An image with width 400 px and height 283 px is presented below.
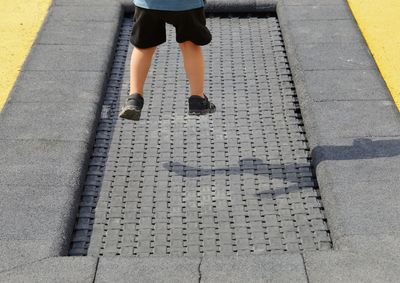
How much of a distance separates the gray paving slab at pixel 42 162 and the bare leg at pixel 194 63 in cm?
77

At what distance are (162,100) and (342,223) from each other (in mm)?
1973

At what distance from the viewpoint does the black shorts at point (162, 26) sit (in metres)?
4.65

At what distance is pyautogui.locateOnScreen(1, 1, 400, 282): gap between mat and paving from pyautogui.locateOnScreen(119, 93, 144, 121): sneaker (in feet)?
1.18

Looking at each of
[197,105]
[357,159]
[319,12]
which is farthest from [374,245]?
[319,12]

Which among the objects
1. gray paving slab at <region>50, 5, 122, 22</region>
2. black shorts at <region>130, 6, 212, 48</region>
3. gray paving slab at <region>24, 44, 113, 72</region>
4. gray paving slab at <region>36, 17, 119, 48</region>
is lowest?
gray paving slab at <region>50, 5, 122, 22</region>

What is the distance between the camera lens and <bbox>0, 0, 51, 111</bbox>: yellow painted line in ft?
19.5

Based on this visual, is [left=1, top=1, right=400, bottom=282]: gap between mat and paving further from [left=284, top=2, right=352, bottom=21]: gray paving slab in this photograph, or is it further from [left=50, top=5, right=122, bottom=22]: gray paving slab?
[left=50, top=5, right=122, bottom=22]: gray paving slab

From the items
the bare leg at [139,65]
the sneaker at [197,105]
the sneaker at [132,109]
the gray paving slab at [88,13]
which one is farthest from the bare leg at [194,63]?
the gray paving slab at [88,13]

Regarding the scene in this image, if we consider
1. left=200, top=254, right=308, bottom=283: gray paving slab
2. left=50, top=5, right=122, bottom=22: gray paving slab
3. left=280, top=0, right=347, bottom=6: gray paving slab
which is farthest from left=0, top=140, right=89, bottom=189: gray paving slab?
left=280, top=0, right=347, bottom=6: gray paving slab

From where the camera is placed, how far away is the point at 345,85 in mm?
5633

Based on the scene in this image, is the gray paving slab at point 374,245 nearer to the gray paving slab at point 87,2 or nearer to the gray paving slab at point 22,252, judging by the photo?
the gray paving slab at point 22,252

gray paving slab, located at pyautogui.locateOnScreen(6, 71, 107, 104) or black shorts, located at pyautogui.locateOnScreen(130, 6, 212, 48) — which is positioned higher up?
black shorts, located at pyautogui.locateOnScreen(130, 6, 212, 48)

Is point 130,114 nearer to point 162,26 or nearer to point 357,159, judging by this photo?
point 162,26

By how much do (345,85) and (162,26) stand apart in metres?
1.53
